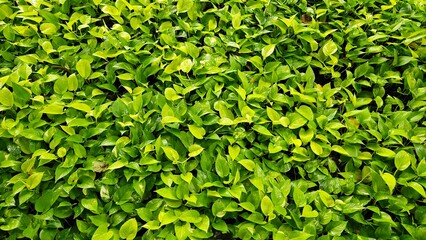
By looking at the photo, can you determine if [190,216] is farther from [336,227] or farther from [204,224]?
[336,227]

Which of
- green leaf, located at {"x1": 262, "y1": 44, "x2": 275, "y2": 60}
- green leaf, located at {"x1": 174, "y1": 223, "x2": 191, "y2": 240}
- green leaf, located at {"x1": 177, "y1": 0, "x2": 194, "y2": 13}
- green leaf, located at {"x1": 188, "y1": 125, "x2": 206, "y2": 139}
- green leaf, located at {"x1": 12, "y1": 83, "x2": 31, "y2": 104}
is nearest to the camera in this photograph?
green leaf, located at {"x1": 174, "y1": 223, "x2": 191, "y2": 240}

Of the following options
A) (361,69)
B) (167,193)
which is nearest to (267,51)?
(361,69)

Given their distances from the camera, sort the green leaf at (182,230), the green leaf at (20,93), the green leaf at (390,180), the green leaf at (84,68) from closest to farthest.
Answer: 1. the green leaf at (182,230)
2. the green leaf at (390,180)
3. the green leaf at (20,93)
4. the green leaf at (84,68)

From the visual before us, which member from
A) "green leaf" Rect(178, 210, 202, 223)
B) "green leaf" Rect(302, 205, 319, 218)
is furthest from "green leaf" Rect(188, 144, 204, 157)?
"green leaf" Rect(302, 205, 319, 218)

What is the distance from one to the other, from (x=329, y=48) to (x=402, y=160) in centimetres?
73

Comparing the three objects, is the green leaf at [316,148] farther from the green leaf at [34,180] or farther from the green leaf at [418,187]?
the green leaf at [34,180]

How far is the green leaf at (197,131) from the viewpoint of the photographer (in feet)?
6.18

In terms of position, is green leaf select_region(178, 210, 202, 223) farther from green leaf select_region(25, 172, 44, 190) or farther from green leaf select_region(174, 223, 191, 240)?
green leaf select_region(25, 172, 44, 190)

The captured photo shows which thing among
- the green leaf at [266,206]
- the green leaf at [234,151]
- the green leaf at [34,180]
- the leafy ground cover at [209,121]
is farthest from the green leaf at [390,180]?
the green leaf at [34,180]

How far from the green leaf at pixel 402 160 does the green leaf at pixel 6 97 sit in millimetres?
1679

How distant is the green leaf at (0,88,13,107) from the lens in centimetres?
198

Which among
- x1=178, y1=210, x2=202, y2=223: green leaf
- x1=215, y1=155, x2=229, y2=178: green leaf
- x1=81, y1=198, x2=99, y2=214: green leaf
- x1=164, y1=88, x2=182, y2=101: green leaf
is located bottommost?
x1=81, y1=198, x2=99, y2=214: green leaf

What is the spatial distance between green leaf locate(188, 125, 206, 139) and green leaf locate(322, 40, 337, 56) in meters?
0.84

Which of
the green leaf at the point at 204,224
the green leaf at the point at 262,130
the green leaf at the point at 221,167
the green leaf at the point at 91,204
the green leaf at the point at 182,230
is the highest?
the green leaf at the point at 262,130
